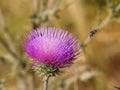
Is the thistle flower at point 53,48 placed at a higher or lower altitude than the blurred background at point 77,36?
lower

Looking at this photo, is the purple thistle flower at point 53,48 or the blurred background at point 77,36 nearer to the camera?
the purple thistle flower at point 53,48

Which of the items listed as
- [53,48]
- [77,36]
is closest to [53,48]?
[53,48]

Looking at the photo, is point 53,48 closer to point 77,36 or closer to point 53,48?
point 53,48

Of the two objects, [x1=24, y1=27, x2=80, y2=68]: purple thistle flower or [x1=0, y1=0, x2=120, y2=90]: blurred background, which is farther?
[x1=0, y1=0, x2=120, y2=90]: blurred background

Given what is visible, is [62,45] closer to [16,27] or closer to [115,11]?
[115,11]

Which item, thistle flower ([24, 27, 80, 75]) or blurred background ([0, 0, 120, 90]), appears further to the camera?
blurred background ([0, 0, 120, 90])

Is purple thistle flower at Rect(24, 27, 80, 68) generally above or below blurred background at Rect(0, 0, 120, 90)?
below
